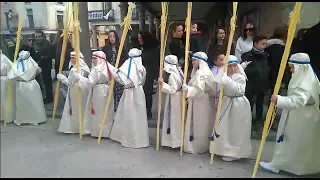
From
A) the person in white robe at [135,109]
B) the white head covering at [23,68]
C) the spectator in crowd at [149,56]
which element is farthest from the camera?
the spectator in crowd at [149,56]

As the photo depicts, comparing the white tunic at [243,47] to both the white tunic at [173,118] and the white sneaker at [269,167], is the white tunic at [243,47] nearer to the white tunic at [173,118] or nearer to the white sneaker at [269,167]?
the white tunic at [173,118]

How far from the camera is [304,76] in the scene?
3102mm

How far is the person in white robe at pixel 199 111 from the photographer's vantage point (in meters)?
3.73

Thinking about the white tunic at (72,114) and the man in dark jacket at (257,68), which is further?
the white tunic at (72,114)

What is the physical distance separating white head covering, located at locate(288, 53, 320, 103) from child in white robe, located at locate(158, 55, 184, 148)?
130cm

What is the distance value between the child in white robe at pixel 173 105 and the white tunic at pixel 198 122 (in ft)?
0.46

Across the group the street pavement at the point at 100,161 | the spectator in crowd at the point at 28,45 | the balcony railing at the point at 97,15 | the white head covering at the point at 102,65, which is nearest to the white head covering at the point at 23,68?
the spectator in crowd at the point at 28,45

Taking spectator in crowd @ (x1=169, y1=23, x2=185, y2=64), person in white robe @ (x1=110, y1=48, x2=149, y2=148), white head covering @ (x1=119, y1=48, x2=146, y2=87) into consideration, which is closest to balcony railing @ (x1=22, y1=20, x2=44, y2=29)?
person in white robe @ (x1=110, y1=48, x2=149, y2=148)

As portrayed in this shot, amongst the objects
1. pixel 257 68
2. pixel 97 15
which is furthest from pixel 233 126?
pixel 97 15

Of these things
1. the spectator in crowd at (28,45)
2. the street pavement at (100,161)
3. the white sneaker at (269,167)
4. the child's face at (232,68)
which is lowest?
the street pavement at (100,161)

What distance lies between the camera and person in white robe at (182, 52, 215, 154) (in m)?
3.73

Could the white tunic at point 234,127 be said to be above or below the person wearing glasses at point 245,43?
below

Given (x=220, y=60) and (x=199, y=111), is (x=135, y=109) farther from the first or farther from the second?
(x=220, y=60)

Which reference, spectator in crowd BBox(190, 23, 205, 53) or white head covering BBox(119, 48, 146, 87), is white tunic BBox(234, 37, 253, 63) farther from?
white head covering BBox(119, 48, 146, 87)
